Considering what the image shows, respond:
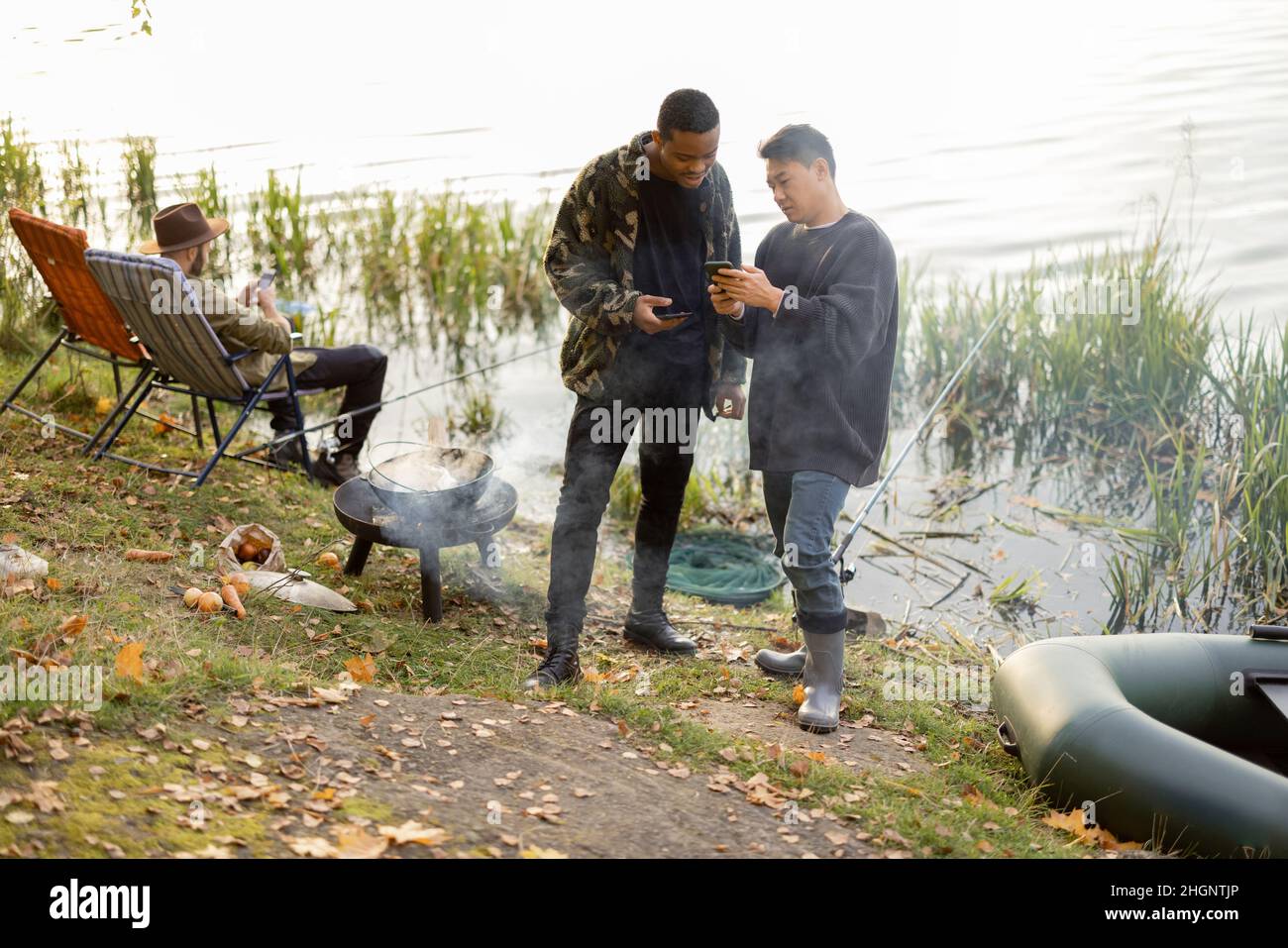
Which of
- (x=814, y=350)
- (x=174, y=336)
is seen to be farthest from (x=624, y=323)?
(x=174, y=336)

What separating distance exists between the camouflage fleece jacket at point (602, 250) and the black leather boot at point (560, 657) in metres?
0.99

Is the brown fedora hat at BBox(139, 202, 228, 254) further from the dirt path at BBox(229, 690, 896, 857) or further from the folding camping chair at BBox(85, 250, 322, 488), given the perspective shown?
the dirt path at BBox(229, 690, 896, 857)

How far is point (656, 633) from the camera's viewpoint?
559 centimetres

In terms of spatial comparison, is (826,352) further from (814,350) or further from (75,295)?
(75,295)

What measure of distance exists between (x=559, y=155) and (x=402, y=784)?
13256 mm

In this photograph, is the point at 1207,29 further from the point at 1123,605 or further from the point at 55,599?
the point at 55,599

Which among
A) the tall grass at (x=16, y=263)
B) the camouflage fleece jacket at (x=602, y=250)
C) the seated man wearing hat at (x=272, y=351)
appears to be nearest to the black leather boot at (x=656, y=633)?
the camouflage fleece jacket at (x=602, y=250)

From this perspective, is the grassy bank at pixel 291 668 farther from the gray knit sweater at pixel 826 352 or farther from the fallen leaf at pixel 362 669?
the gray knit sweater at pixel 826 352

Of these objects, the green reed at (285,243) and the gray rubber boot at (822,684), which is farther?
the green reed at (285,243)

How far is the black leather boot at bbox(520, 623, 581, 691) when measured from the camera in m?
4.89

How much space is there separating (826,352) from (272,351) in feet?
11.2

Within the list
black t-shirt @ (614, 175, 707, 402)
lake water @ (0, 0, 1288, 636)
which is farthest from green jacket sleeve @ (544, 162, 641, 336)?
lake water @ (0, 0, 1288, 636)

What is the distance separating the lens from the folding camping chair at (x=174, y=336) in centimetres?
601

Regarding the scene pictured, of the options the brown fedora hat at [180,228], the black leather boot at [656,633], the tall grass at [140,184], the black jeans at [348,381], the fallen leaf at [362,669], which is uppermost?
the tall grass at [140,184]
